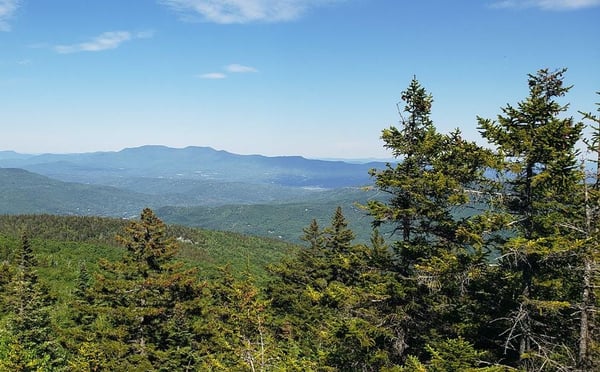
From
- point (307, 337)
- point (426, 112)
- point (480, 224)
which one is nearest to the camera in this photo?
point (480, 224)

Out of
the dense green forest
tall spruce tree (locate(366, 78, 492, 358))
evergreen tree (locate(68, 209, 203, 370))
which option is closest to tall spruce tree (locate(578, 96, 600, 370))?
the dense green forest

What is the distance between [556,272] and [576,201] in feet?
5.95

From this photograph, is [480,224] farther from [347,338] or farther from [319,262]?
[319,262]

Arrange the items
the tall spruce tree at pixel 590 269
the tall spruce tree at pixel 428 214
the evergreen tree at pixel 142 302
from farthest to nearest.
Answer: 1. the evergreen tree at pixel 142 302
2. the tall spruce tree at pixel 428 214
3. the tall spruce tree at pixel 590 269

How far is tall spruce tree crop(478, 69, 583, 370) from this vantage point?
31.3ft

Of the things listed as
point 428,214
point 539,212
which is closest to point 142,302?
point 428,214

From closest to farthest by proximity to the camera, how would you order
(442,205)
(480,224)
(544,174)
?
(544,174) < (480,224) < (442,205)

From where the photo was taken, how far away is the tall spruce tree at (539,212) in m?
9.55

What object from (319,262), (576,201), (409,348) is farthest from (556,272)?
(319,262)

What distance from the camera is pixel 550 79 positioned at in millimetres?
10656

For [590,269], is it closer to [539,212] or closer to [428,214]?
[539,212]

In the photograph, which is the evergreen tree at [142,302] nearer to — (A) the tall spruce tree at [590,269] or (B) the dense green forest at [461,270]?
(B) the dense green forest at [461,270]

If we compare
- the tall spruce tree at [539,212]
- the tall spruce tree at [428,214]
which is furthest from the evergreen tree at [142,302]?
the tall spruce tree at [539,212]

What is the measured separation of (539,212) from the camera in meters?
10.5
